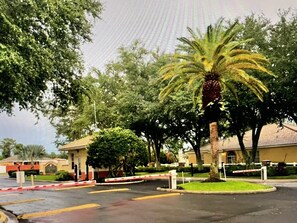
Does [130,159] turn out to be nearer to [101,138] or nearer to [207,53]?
[101,138]

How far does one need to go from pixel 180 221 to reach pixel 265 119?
76.7 feet

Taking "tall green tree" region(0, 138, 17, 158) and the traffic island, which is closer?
the traffic island

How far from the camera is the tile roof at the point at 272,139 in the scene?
39.1 metres

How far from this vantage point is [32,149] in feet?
257

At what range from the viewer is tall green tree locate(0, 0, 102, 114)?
10719mm

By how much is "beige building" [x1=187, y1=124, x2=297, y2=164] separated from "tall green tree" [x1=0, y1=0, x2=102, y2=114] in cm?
2585

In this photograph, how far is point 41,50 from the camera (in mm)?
11703

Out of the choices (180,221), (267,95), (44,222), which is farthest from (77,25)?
(267,95)

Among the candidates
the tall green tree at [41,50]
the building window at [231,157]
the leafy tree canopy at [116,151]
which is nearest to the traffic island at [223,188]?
the tall green tree at [41,50]

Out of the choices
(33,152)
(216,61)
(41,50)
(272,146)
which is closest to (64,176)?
(272,146)

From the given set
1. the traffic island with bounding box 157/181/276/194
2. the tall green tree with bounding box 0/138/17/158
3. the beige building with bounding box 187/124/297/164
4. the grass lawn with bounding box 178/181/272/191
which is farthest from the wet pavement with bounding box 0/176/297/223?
the tall green tree with bounding box 0/138/17/158

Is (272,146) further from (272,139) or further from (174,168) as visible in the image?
(174,168)

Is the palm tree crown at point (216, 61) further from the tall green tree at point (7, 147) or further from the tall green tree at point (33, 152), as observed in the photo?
the tall green tree at point (7, 147)

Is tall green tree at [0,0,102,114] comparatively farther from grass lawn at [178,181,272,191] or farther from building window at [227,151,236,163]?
building window at [227,151,236,163]
